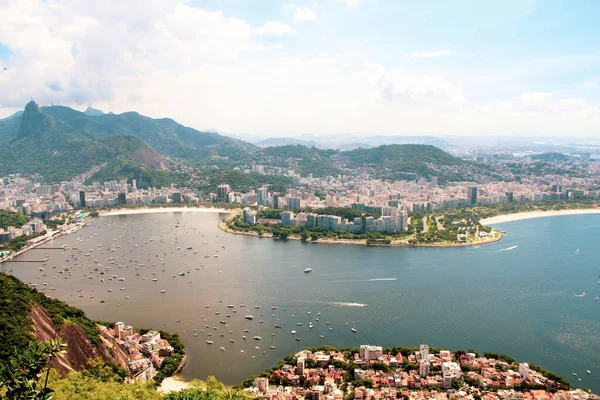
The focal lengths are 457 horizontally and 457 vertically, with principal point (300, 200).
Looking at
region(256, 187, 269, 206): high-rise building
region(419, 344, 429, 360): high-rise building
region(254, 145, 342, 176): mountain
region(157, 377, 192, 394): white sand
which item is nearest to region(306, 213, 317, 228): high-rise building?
region(256, 187, 269, 206): high-rise building

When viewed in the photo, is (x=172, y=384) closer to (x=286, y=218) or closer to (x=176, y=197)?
(x=286, y=218)

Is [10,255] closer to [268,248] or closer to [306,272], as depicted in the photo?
[268,248]

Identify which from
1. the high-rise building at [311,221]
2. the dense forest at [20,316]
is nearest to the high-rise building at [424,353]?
the dense forest at [20,316]

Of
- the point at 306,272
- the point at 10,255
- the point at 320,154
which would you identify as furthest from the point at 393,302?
the point at 320,154

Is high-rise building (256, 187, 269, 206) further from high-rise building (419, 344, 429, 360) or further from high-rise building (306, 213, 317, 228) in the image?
high-rise building (419, 344, 429, 360)

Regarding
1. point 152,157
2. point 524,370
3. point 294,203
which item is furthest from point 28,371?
point 152,157

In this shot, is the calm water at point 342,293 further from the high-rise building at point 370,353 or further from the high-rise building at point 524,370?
the high-rise building at point 524,370
